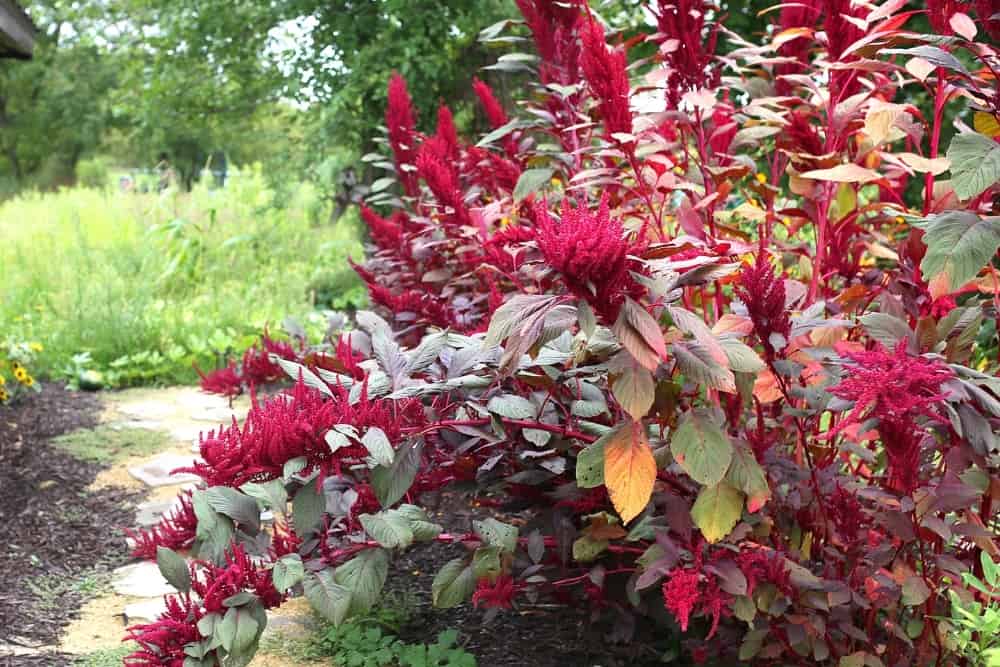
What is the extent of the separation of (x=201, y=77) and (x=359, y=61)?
2.31 metres

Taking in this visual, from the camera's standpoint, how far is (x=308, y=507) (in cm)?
156

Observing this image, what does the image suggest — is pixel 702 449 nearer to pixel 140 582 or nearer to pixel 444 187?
pixel 444 187

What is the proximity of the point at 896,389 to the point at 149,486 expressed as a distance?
2961 millimetres

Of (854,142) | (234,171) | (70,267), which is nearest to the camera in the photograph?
(854,142)

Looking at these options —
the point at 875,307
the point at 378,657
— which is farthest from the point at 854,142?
the point at 378,657

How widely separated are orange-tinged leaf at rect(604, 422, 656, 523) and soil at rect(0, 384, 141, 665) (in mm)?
1535

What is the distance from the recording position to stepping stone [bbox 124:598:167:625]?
248 centimetres

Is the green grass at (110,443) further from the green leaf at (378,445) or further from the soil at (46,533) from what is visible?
the green leaf at (378,445)

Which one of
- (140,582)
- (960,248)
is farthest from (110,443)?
(960,248)

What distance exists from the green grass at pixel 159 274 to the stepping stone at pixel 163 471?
1.40 meters

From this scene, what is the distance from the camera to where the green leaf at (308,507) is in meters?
1.54

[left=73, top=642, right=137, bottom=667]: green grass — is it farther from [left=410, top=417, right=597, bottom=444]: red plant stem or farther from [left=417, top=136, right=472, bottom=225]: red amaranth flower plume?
[left=417, top=136, right=472, bottom=225]: red amaranth flower plume

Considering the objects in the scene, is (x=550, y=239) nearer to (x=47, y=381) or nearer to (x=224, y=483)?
(x=224, y=483)

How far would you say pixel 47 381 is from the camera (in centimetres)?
539
